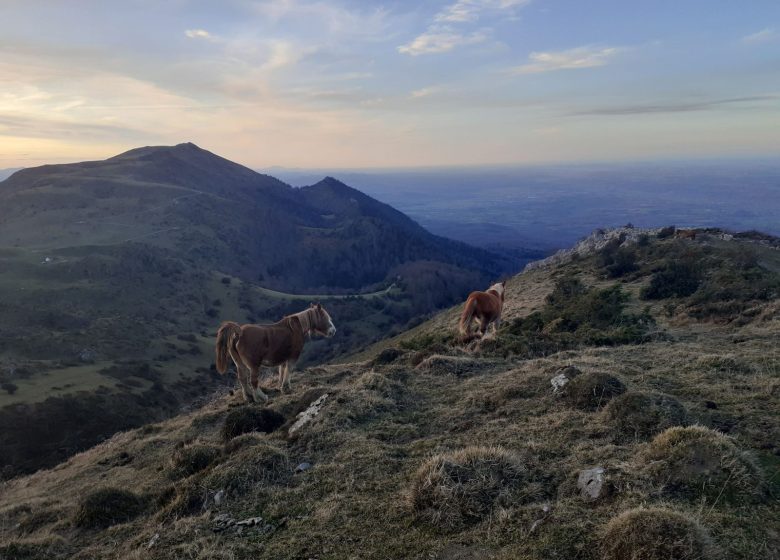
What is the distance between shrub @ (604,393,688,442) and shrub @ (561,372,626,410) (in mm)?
569

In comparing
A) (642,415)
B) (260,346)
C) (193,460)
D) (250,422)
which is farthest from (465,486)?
(260,346)

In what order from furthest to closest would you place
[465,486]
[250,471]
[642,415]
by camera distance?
[250,471]
[642,415]
[465,486]

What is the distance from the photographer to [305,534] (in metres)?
5.47

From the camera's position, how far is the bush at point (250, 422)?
10141mm

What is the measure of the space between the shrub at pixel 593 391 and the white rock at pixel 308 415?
4.96 meters

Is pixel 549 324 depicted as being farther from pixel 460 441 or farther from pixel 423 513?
pixel 423 513

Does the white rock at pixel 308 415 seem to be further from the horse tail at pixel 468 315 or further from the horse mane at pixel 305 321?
the horse tail at pixel 468 315

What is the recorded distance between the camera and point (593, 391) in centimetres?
822

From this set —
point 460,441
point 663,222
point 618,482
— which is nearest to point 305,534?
point 460,441

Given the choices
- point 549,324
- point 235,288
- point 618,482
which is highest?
point 618,482

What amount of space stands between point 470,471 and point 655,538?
2180 mm

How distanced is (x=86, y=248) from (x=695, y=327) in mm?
106217

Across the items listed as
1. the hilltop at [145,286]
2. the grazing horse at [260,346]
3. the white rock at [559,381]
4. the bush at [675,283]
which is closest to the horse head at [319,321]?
the grazing horse at [260,346]

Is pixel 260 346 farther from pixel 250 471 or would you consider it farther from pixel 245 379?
pixel 250 471
